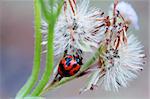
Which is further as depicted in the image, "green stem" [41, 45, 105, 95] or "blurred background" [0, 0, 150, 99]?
"blurred background" [0, 0, 150, 99]

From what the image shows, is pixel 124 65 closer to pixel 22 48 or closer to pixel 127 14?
pixel 127 14

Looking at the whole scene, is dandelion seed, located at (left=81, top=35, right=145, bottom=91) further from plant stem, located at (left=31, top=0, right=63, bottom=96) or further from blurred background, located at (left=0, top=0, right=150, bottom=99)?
blurred background, located at (left=0, top=0, right=150, bottom=99)

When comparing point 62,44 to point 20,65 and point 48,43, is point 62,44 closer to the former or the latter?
point 48,43

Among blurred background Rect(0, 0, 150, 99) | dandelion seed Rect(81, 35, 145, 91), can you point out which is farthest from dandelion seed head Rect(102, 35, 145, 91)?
blurred background Rect(0, 0, 150, 99)

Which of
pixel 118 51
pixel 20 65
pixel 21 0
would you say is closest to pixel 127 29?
pixel 118 51

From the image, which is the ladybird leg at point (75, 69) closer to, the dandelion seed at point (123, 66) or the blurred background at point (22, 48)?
the dandelion seed at point (123, 66)

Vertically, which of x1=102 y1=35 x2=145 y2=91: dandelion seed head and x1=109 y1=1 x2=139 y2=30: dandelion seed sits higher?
x1=109 y1=1 x2=139 y2=30: dandelion seed

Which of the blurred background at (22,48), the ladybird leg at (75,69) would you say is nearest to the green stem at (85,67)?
the ladybird leg at (75,69)
